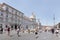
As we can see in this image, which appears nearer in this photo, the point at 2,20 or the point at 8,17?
the point at 2,20

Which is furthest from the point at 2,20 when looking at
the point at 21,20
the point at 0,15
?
the point at 21,20

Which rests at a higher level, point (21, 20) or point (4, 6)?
point (4, 6)

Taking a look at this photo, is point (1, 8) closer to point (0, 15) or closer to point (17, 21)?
point (0, 15)

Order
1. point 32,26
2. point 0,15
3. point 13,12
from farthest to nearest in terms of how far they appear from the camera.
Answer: point 32,26
point 13,12
point 0,15

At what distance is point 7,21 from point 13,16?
7050 millimetres

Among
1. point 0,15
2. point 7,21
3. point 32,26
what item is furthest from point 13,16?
point 32,26

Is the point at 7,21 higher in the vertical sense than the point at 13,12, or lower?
lower

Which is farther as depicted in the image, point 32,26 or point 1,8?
point 32,26

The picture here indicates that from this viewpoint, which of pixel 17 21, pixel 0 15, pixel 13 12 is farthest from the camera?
pixel 17 21

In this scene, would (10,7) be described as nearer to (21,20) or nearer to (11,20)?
(11,20)

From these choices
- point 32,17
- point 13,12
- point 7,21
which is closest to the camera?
point 7,21

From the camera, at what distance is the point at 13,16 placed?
2724 inches

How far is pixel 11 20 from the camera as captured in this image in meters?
66.6

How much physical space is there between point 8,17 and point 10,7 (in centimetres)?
467
